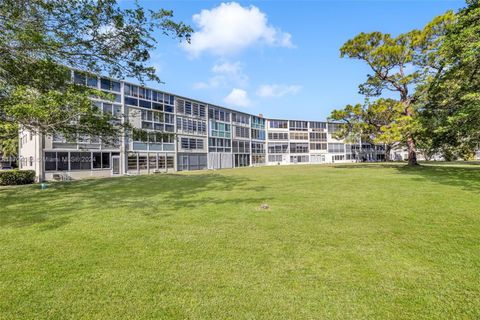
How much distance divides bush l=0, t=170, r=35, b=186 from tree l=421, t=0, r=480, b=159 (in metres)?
31.0

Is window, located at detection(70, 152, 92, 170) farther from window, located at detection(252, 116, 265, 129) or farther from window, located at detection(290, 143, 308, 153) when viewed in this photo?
window, located at detection(290, 143, 308, 153)

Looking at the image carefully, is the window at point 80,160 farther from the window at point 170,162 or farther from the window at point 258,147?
the window at point 258,147

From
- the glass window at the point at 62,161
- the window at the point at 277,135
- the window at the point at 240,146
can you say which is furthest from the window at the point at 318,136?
the glass window at the point at 62,161

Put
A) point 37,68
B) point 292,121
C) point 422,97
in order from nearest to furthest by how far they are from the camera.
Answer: point 37,68, point 422,97, point 292,121

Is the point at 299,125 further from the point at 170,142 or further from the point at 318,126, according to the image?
the point at 170,142

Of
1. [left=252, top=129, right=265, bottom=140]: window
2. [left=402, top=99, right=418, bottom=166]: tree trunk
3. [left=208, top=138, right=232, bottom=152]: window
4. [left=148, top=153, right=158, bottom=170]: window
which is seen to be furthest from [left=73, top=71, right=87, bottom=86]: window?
[left=252, top=129, right=265, bottom=140]: window

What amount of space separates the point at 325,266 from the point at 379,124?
112 ft

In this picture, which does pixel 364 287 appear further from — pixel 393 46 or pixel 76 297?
pixel 393 46

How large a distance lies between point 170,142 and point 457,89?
3432 cm

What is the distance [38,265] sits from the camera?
4664mm

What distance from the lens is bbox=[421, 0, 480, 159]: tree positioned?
47.2ft

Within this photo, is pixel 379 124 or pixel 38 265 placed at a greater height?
pixel 379 124

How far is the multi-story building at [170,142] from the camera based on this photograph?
28500mm

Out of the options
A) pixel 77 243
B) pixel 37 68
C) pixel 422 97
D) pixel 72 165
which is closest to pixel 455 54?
pixel 422 97
